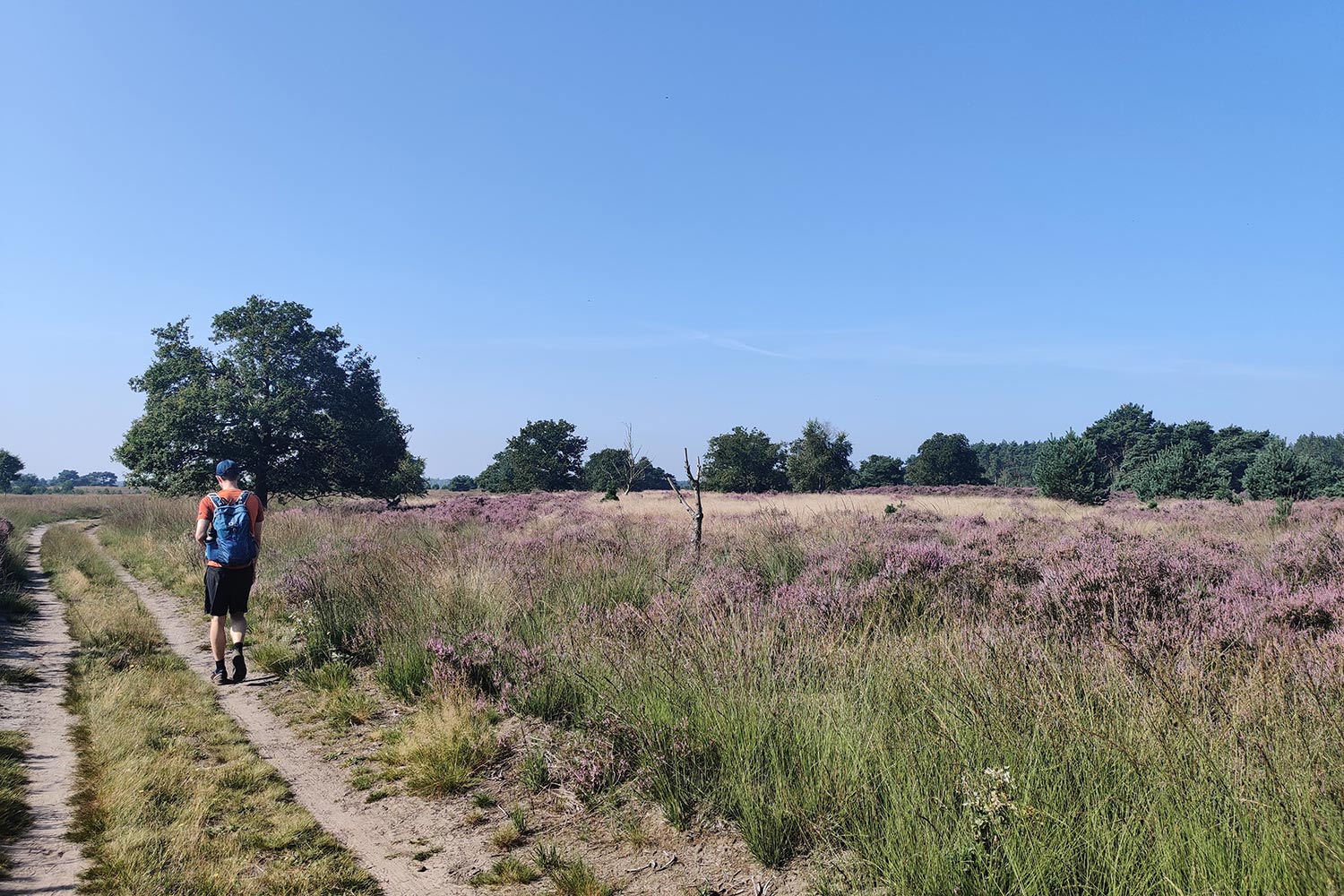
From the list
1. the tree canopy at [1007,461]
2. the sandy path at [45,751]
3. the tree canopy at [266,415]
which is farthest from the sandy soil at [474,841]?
the tree canopy at [1007,461]

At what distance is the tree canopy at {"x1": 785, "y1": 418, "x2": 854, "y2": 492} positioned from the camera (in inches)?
2319

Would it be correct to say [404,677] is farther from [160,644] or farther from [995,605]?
[995,605]

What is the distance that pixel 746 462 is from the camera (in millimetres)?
65000

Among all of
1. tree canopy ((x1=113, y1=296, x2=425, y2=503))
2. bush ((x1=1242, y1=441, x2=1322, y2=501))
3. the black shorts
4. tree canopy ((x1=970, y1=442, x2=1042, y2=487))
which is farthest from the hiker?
tree canopy ((x1=970, y1=442, x2=1042, y2=487))

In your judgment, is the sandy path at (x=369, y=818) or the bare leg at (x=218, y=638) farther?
the bare leg at (x=218, y=638)

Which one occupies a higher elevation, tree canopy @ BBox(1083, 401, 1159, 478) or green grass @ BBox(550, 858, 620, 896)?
tree canopy @ BBox(1083, 401, 1159, 478)

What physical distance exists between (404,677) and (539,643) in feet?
4.31

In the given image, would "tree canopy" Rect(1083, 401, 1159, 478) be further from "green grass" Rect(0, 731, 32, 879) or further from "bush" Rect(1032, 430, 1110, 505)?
"green grass" Rect(0, 731, 32, 879)

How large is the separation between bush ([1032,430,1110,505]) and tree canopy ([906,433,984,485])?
131ft

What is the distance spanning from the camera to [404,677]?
6238mm

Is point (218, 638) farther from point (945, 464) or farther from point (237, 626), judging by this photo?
point (945, 464)

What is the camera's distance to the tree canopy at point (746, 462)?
62.7 meters

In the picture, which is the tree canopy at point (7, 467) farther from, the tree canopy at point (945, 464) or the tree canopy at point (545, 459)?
the tree canopy at point (945, 464)

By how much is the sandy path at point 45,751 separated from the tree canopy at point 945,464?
7283 centimetres
